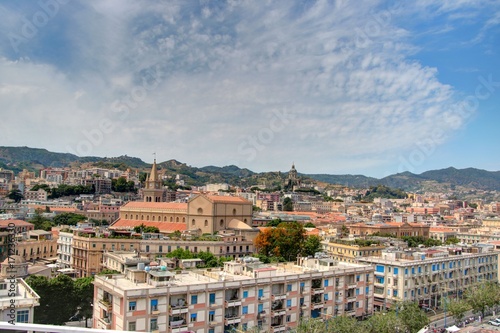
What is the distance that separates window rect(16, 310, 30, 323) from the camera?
28.3m

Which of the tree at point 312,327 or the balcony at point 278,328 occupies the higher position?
the tree at point 312,327

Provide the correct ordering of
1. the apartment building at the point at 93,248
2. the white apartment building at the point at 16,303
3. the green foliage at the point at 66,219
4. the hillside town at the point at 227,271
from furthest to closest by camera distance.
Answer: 1. the green foliage at the point at 66,219
2. the apartment building at the point at 93,248
3. the hillside town at the point at 227,271
4. the white apartment building at the point at 16,303

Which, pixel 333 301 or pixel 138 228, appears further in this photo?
pixel 138 228

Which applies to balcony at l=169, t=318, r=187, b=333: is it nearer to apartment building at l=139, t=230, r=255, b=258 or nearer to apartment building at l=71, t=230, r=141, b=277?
apartment building at l=139, t=230, r=255, b=258

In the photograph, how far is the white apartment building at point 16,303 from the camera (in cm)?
2748

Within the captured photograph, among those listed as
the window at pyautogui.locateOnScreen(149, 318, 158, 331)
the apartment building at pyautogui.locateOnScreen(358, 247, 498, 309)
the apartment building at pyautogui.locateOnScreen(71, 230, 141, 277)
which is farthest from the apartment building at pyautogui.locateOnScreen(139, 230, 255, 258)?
the window at pyautogui.locateOnScreen(149, 318, 158, 331)

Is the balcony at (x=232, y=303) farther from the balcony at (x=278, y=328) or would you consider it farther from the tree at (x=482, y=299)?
the tree at (x=482, y=299)

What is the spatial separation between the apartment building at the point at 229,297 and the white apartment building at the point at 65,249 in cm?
3362

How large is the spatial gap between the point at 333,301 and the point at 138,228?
5009cm

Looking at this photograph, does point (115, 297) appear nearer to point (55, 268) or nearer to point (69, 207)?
point (55, 268)

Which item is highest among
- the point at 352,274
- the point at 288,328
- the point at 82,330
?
the point at 82,330

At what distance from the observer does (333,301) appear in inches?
1661

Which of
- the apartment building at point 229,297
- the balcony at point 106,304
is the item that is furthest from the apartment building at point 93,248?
the balcony at point 106,304

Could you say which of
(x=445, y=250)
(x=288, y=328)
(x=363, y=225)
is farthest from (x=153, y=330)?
(x=363, y=225)
